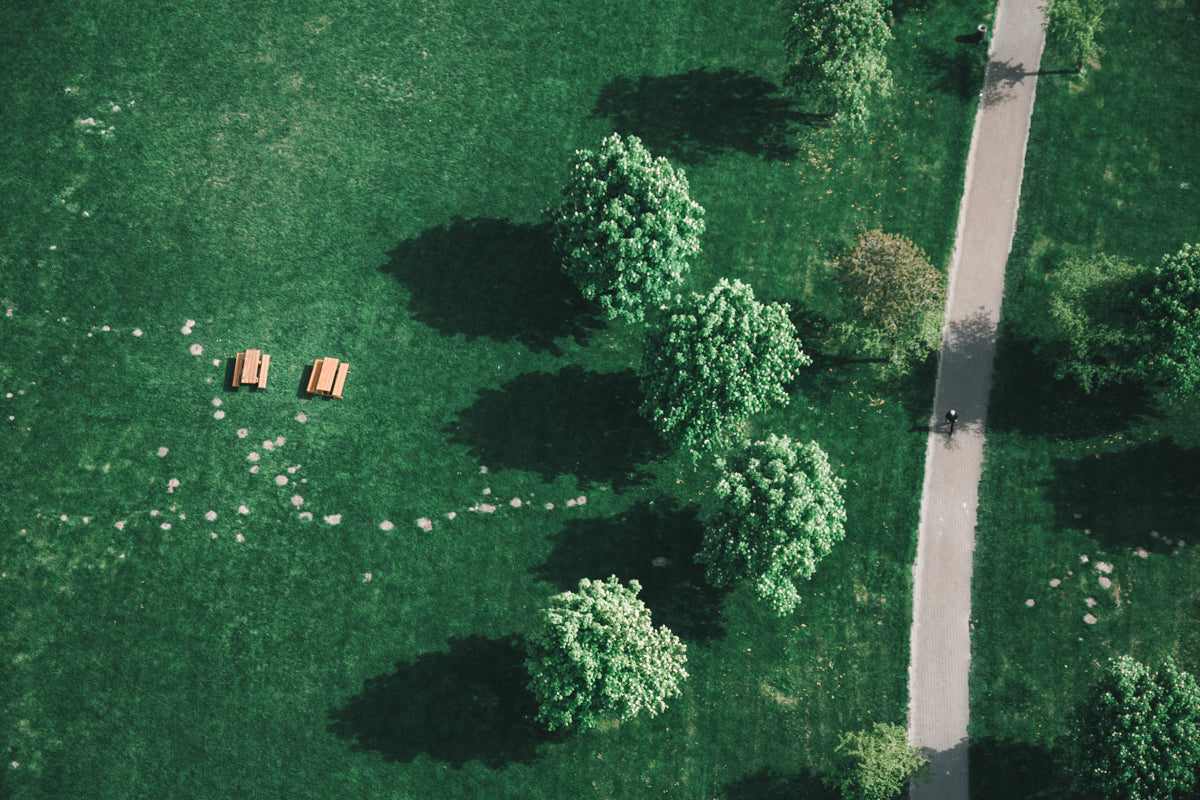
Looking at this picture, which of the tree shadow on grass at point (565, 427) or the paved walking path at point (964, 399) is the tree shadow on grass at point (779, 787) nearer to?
the paved walking path at point (964, 399)

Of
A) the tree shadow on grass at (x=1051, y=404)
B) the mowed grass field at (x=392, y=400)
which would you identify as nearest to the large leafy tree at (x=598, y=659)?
the mowed grass field at (x=392, y=400)

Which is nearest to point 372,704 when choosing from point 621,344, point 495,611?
point 495,611

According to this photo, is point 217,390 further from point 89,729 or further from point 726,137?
point 726,137

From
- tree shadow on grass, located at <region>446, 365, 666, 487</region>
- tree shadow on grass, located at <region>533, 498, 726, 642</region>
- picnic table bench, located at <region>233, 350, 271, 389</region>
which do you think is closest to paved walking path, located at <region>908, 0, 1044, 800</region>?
tree shadow on grass, located at <region>533, 498, 726, 642</region>

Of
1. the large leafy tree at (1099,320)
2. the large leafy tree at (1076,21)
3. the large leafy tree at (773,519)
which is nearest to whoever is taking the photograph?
the large leafy tree at (773,519)

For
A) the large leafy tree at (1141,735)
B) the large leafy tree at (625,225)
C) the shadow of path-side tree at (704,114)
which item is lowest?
the large leafy tree at (1141,735)

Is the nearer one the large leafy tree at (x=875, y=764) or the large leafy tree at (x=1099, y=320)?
the large leafy tree at (x=875, y=764)

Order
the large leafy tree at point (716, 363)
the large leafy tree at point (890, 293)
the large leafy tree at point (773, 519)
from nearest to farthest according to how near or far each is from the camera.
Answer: the large leafy tree at point (773, 519), the large leafy tree at point (716, 363), the large leafy tree at point (890, 293)
